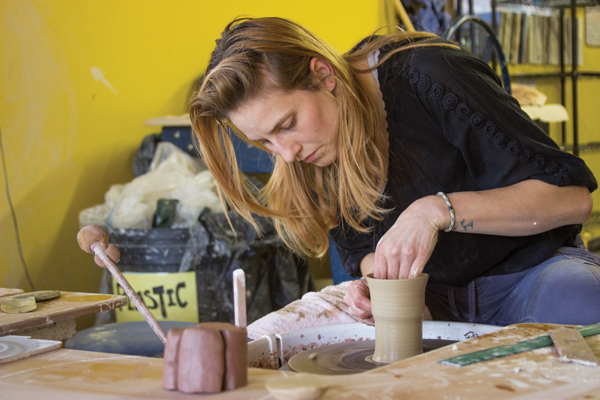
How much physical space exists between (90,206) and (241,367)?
210 cm

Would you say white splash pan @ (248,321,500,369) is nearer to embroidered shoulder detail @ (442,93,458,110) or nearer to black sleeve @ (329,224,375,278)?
black sleeve @ (329,224,375,278)

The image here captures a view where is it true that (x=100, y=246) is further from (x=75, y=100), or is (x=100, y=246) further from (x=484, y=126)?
(x=75, y=100)

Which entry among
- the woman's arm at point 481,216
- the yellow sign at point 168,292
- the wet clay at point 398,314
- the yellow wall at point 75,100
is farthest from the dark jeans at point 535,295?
the yellow wall at point 75,100

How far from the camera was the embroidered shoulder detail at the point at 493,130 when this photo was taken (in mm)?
1166

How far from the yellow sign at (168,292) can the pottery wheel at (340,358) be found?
3.72ft

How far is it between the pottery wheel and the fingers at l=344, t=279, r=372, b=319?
0.22 ft

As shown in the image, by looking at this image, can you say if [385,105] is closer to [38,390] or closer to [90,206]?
[38,390]

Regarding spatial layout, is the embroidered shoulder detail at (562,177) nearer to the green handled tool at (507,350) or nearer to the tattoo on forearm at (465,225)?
the tattoo on forearm at (465,225)

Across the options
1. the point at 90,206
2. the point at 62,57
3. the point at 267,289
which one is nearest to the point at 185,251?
the point at 267,289

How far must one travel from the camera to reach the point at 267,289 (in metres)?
2.30

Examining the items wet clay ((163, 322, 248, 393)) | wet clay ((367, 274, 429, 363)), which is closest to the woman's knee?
wet clay ((367, 274, 429, 363))

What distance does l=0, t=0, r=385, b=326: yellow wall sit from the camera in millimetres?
2271

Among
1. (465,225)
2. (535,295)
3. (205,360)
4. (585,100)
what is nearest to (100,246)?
(205,360)

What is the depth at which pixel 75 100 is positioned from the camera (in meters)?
2.51
